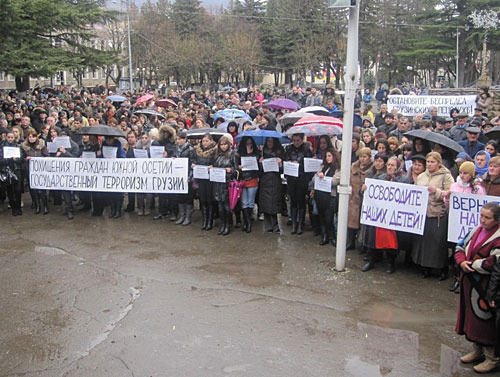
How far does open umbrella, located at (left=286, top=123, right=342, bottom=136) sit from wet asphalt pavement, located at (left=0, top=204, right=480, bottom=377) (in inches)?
76.6

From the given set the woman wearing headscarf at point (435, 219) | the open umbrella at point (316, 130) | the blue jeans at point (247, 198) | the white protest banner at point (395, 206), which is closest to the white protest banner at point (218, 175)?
the blue jeans at point (247, 198)

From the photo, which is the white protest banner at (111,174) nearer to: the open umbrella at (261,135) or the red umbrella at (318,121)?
the open umbrella at (261,135)

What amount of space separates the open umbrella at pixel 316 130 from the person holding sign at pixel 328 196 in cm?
34

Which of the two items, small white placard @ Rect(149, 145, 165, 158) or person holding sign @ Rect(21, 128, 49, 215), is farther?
person holding sign @ Rect(21, 128, 49, 215)

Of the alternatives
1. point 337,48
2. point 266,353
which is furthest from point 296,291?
point 337,48

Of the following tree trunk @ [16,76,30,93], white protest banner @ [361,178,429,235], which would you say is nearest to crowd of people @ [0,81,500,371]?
white protest banner @ [361,178,429,235]

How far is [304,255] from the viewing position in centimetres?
907

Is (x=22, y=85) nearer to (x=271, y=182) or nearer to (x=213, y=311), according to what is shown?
(x=271, y=182)

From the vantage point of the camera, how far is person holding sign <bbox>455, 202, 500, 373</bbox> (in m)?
5.22

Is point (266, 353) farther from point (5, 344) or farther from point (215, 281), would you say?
point (5, 344)

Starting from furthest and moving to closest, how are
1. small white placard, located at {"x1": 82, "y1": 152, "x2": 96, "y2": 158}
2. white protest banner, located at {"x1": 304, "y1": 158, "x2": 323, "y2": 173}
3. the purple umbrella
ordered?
the purple umbrella < small white placard, located at {"x1": 82, "y1": 152, "x2": 96, "y2": 158} < white protest banner, located at {"x1": 304, "y1": 158, "x2": 323, "y2": 173}

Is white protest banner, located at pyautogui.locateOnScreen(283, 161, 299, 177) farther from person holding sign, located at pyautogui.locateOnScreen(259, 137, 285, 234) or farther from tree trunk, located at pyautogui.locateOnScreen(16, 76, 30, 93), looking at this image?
tree trunk, located at pyautogui.locateOnScreen(16, 76, 30, 93)

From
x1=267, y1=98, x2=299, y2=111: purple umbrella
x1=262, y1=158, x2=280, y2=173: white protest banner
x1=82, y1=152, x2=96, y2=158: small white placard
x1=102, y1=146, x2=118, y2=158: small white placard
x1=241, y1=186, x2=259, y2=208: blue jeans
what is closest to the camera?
x1=262, y1=158, x2=280, y2=173: white protest banner

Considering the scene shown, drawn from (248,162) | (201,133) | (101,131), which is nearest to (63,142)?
(101,131)
